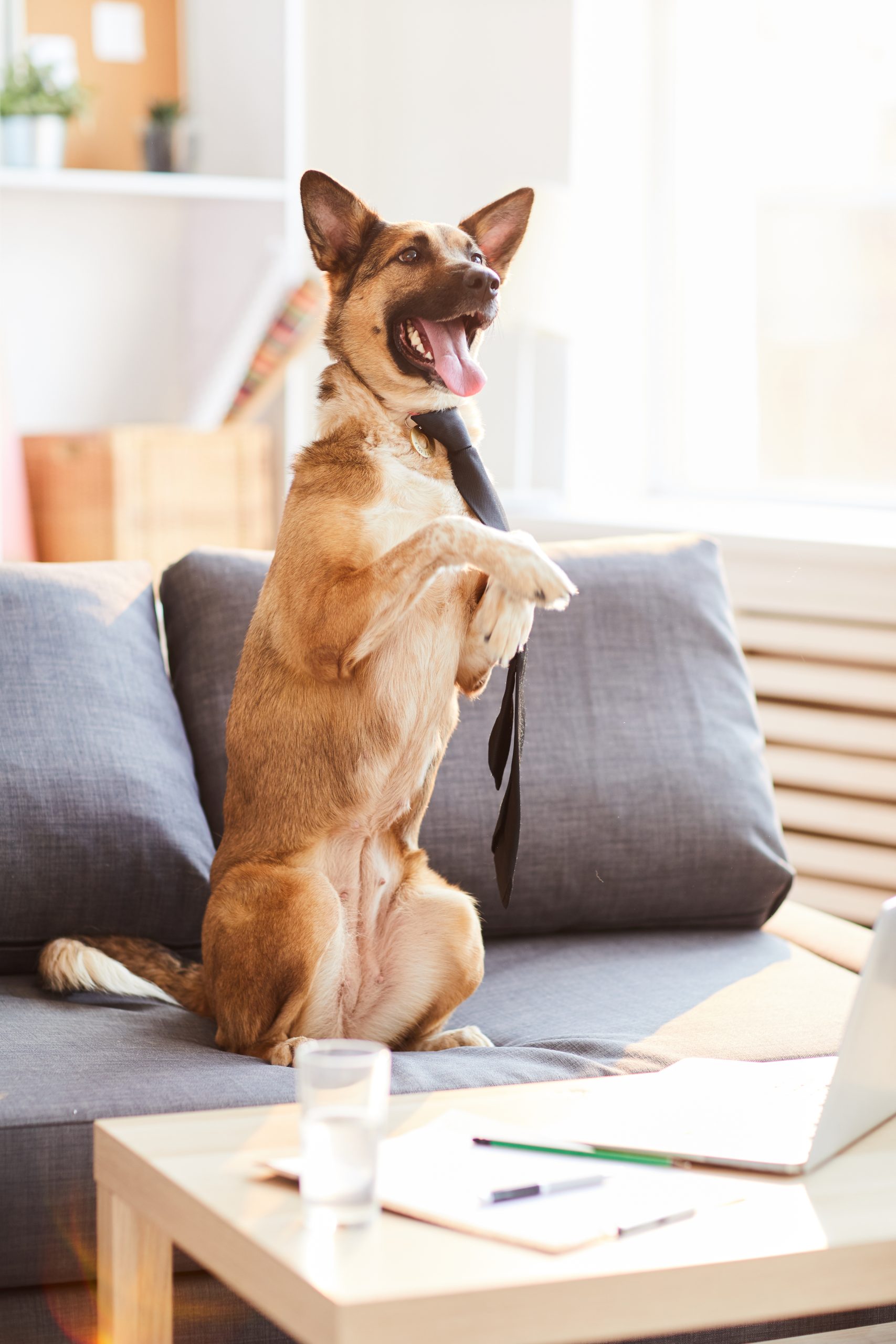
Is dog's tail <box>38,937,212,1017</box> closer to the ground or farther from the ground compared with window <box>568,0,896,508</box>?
closer to the ground

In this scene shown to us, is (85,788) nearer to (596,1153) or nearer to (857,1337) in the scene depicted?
(596,1153)

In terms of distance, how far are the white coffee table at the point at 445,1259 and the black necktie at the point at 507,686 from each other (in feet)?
1.86

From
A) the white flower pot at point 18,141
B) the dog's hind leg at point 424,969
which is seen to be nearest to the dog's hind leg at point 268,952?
the dog's hind leg at point 424,969

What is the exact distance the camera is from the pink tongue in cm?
166

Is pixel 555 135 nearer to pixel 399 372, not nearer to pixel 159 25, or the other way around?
pixel 159 25

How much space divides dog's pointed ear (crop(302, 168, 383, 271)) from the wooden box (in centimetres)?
176

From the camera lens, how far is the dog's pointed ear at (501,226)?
1.79 m

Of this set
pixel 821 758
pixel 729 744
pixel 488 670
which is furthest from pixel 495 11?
pixel 488 670

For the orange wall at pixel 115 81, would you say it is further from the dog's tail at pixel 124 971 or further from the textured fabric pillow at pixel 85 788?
the dog's tail at pixel 124 971

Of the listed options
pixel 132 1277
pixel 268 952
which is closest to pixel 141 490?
pixel 268 952

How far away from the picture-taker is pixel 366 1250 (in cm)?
96

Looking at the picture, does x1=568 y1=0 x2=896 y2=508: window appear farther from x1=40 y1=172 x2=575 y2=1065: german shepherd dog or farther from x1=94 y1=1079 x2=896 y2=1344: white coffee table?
x1=94 y1=1079 x2=896 y2=1344: white coffee table

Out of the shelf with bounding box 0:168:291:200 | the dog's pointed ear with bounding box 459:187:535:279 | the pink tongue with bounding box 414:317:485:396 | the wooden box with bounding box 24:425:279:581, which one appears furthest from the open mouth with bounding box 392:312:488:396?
the shelf with bounding box 0:168:291:200

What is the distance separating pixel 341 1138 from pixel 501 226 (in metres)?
1.18
